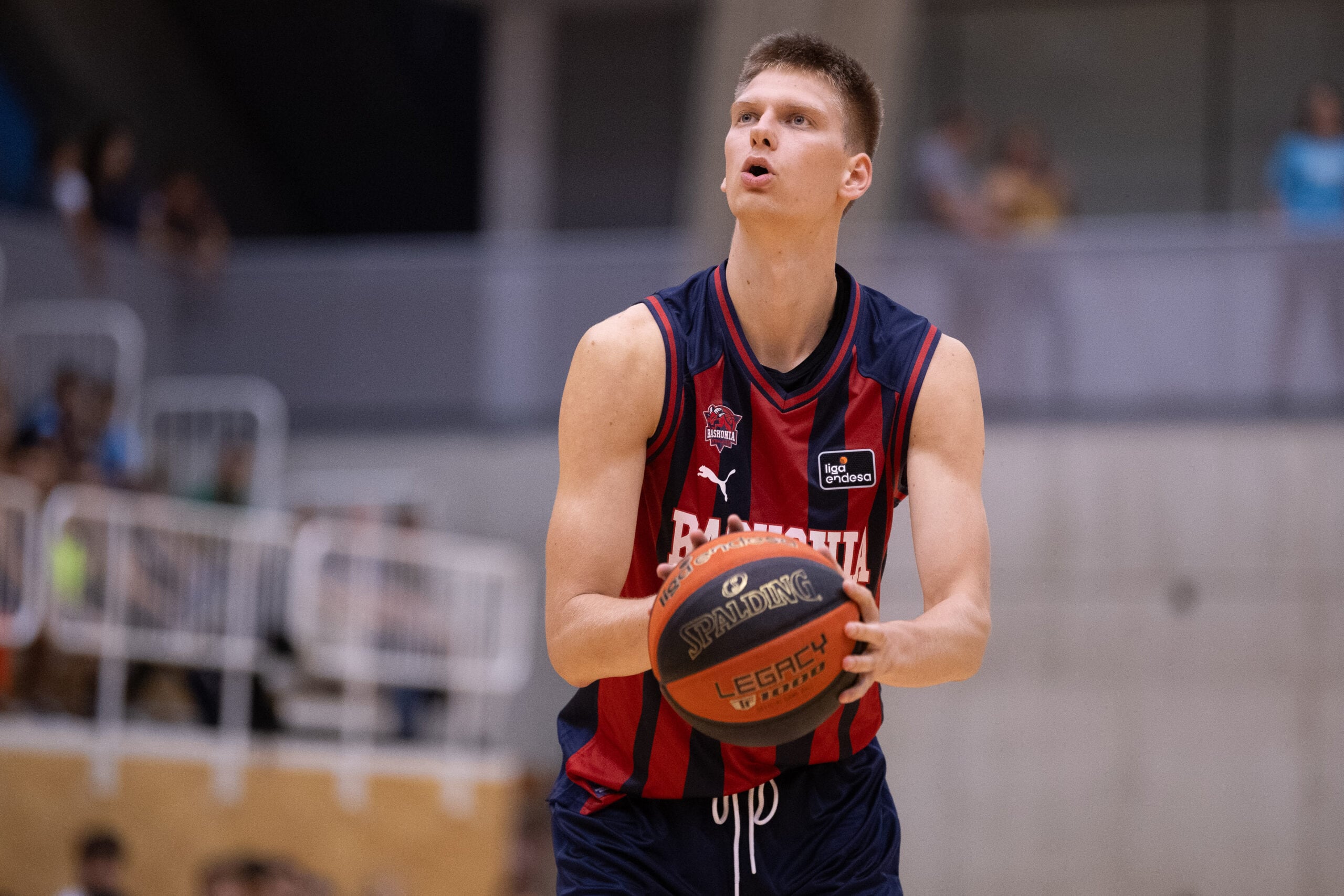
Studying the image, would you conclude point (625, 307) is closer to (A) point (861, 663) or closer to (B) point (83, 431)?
(B) point (83, 431)

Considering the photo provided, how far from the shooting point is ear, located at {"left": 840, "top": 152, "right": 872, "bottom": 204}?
126 inches

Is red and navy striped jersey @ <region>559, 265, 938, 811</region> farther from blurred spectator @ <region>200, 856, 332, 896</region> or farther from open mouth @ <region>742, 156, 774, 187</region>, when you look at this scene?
blurred spectator @ <region>200, 856, 332, 896</region>

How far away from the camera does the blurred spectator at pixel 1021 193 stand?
459 inches

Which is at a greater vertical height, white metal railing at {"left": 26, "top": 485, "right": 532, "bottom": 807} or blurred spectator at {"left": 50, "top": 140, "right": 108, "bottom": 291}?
blurred spectator at {"left": 50, "top": 140, "right": 108, "bottom": 291}

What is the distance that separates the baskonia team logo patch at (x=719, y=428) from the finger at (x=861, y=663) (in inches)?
24.3

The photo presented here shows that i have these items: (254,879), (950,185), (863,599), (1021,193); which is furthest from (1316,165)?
(863,599)

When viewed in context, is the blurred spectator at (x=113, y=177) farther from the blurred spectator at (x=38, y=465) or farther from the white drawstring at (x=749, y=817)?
the white drawstring at (x=749, y=817)

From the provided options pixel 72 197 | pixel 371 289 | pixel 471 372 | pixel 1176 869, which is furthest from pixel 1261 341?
pixel 72 197

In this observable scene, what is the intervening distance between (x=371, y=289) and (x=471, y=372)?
1.10m

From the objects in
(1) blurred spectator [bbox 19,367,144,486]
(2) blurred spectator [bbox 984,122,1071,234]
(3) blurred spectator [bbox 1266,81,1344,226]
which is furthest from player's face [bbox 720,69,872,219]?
(3) blurred spectator [bbox 1266,81,1344,226]

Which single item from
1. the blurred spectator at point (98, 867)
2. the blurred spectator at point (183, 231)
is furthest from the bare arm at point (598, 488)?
the blurred spectator at point (183, 231)

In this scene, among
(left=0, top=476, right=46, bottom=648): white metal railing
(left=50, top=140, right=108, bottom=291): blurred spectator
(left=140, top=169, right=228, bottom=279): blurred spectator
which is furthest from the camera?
(left=140, top=169, right=228, bottom=279): blurred spectator

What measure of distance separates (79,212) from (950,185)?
6.71 metres

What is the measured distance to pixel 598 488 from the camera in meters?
2.99
